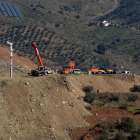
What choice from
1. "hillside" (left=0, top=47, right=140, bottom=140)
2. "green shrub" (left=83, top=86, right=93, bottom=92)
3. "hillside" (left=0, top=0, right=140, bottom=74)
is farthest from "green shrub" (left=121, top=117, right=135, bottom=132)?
"hillside" (left=0, top=0, right=140, bottom=74)

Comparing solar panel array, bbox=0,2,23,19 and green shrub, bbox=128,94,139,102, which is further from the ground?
solar panel array, bbox=0,2,23,19

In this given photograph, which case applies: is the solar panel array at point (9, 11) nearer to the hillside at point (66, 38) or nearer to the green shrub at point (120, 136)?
the hillside at point (66, 38)

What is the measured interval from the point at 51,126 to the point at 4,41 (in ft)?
313

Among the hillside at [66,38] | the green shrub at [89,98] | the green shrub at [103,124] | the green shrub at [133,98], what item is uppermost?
the hillside at [66,38]

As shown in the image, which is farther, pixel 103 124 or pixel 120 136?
pixel 103 124

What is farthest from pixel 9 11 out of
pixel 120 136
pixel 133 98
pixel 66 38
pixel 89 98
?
pixel 120 136

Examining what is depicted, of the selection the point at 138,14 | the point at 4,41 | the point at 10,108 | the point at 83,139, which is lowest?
the point at 83,139

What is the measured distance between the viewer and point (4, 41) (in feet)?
412

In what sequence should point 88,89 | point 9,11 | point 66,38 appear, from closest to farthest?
point 88,89, point 9,11, point 66,38

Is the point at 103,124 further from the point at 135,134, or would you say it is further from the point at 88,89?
the point at 88,89

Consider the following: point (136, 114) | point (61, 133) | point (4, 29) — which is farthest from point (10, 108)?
point (4, 29)

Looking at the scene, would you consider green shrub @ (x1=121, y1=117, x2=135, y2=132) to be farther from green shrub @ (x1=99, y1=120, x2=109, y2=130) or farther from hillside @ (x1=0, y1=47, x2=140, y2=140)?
hillside @ (x1=0, y1=47, x2=140, y2=140)

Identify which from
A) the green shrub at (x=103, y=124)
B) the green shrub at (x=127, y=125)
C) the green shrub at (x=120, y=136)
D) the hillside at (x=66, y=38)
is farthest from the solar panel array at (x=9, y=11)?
the green shrub at (x=120, y=136)

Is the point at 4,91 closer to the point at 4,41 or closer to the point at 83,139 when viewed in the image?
the point at 83,139
